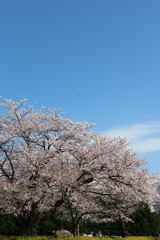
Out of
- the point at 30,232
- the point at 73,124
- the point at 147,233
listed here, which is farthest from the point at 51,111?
the point at 147,233

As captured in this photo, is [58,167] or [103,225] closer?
[58,167]

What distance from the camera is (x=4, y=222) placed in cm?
1989

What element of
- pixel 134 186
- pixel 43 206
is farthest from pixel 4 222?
pixel 134 186

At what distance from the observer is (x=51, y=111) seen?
1609 centimetres

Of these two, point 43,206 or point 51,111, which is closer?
point 43,206

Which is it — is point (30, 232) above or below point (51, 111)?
below

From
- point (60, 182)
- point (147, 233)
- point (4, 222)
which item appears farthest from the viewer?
point (147, 233)

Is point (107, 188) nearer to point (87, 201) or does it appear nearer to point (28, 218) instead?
point (87, 201)

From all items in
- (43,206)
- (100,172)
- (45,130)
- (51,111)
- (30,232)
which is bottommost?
(30,232)

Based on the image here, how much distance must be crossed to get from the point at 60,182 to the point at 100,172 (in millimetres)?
1713

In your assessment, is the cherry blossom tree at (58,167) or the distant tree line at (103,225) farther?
the distant tree line at (103,225)

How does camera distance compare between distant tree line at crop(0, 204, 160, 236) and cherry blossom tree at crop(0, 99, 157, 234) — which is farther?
distant tree line at crop(0, 204, 160, 236)

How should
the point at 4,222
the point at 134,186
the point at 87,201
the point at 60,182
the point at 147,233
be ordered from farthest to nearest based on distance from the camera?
the point at 147,233 < the point at 4,222 < the point at 87,201 < the point at 134,186 < the point at 60,182

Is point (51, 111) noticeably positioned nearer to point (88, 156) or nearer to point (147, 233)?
point (88, 156)
